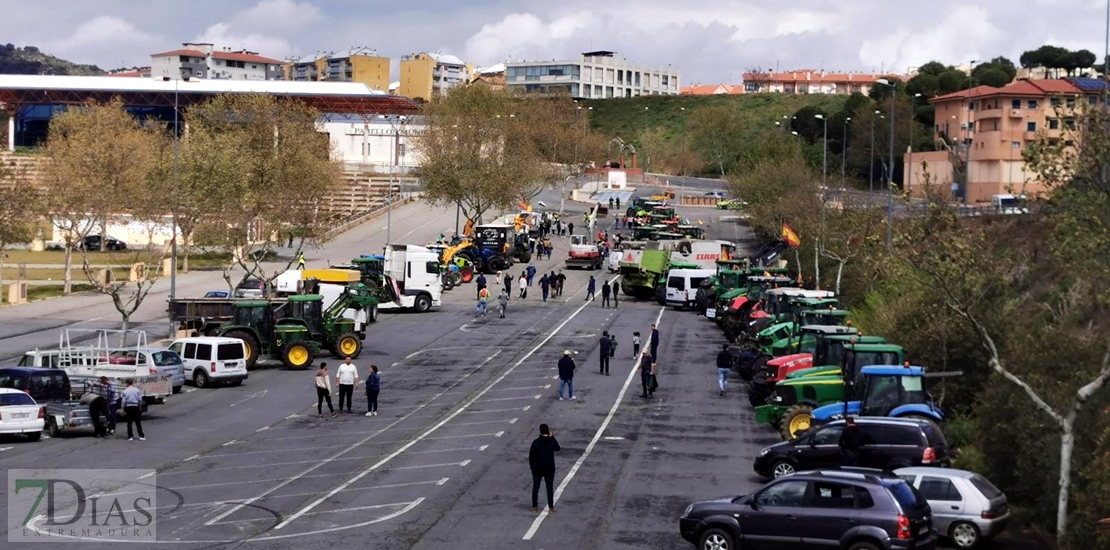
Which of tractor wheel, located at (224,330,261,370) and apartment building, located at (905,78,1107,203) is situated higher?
apartment building, located at (905,78,1107,203)

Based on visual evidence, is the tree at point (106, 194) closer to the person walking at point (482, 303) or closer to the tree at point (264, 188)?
the tree at point (264, 188)

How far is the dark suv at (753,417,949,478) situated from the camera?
2320 centimetres

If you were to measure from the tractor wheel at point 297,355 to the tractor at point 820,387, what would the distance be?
52.7 ft

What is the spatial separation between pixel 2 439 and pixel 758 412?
16430mm

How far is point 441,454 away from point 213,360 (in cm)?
1239

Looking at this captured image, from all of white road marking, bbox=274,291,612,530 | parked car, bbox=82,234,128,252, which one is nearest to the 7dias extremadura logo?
white road marking, bbox=274,291,612,530

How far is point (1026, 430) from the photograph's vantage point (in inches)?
863

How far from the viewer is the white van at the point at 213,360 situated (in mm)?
37375

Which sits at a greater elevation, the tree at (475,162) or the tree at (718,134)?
the tree at (718,134)

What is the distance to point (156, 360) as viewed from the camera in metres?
35.6

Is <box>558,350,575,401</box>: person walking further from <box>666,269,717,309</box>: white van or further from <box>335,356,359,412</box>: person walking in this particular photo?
<box>666,269,717,309</box>: white van

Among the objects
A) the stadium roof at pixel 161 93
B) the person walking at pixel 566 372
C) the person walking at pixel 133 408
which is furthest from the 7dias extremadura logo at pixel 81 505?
the stadium roof at pixel 161 93

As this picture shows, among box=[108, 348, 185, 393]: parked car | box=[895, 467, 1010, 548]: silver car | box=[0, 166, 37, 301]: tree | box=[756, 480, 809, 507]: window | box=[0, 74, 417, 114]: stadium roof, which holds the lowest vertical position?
box=[895, 467, 1010, 548]: silver car

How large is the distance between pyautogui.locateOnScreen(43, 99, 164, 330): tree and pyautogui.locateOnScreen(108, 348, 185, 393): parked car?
25.3 feet
